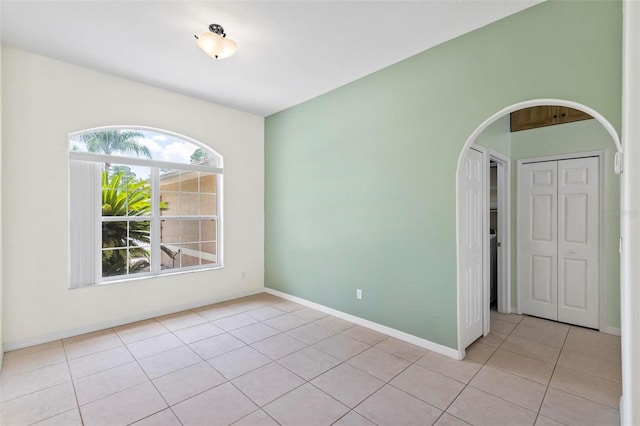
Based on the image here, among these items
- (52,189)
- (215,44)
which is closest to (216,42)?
(215,44)

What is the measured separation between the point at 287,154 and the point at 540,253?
3.83 metres

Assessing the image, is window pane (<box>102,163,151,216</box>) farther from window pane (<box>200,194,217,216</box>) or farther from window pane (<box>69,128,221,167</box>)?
window pane (<box>200,194,217,216</box>)

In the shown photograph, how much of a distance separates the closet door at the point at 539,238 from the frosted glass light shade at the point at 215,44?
3.91 metres

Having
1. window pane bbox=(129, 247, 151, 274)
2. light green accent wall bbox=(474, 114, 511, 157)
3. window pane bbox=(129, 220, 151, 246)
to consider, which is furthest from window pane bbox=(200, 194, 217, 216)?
light green accent wall bbox=(474, 114, 511, 157)

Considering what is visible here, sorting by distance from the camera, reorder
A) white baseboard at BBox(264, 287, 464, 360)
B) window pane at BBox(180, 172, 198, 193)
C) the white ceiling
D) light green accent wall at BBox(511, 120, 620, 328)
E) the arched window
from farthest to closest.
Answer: window pane at BBox(180, 172, 198, 193)
the arched window
light green accent wall at BBox(511, 120, 620, 328)
white baseboard at BBox(264, 287, 464, 360)
the white ceiling

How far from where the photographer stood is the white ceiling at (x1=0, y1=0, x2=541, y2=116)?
2.38 m

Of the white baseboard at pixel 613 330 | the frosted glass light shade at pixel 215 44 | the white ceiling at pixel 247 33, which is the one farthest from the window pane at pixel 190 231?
the white baseboard at pixel 613 330

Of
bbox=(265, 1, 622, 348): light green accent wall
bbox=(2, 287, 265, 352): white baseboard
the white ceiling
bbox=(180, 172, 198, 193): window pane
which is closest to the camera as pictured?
bbox=(265, 1, 622, 348): light green accent wall

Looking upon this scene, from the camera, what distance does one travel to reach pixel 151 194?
13.1 ft

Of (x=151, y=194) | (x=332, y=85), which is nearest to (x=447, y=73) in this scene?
(x=332, y=85)

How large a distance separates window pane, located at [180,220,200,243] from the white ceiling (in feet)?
6.41

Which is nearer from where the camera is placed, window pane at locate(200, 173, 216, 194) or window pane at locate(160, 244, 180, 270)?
window pane at locate(160, 244, 180, 270)

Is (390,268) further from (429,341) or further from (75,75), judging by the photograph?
(75,75)

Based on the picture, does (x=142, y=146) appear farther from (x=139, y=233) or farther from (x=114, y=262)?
(x=114, y=262)
